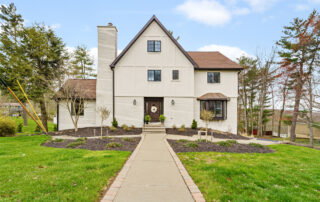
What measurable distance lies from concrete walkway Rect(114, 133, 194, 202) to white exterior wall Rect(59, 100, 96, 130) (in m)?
10.7

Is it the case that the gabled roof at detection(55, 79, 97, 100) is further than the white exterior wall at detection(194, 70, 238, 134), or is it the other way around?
the white exterior wall at detection(194, 70, 238, 134)

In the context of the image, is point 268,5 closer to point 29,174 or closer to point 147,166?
point 147,166

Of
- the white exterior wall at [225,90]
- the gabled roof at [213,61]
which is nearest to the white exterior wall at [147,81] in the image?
the white exterior wall at [225,90]

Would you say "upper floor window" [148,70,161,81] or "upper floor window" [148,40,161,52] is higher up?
"upper floor window" [148,40,161,52]

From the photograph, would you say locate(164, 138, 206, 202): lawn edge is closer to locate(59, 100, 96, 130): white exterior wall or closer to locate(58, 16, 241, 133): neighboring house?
locate(58, 16, 241, 133): neighboring house

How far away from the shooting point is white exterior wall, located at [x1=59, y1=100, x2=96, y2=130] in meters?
14.3

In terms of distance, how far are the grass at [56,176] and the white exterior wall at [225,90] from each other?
34.6ft

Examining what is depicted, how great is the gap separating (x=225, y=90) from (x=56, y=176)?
14237 mm

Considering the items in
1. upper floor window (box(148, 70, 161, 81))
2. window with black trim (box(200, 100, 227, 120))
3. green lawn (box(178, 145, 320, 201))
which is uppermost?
upper floor window (box(148, 70, 161, 81))

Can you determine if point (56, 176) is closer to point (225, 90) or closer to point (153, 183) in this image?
point (153, 183)

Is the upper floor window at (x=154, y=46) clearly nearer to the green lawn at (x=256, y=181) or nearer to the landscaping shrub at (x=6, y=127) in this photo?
the green lawn at (x=256, y=181)

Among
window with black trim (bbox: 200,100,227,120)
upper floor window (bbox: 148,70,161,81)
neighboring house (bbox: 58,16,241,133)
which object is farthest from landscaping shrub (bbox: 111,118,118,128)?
window with black trim (bbox: 200,100,227,120)

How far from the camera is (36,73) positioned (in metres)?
15.0

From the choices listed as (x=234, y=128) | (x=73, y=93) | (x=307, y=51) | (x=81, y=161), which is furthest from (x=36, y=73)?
(x=307, y=51)
